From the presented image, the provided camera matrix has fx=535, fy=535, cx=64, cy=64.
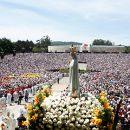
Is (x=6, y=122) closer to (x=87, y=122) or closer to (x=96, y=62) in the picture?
(x=87, y=122)

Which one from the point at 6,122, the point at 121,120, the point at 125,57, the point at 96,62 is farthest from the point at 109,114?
the point at 125,57

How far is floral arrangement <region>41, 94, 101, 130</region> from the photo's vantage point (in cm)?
1321

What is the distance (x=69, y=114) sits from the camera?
13281mm

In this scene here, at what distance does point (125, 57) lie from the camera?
108 meters

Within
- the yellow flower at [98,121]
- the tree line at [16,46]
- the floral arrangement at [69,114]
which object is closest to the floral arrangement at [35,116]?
the floral arrangement at [69,114]

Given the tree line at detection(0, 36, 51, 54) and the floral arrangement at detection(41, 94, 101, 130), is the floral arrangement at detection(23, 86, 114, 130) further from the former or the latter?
the tree line at detection(0, 36, 51, 54)

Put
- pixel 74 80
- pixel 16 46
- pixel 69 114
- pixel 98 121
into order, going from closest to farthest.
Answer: pixel 98 121 < pixel 69 114 < pixel 74 80 < pixel 16 46

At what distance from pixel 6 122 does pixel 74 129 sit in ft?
24.3

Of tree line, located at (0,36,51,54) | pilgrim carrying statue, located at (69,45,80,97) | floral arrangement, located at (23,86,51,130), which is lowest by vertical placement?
tree line, located at (0,36,51,54)

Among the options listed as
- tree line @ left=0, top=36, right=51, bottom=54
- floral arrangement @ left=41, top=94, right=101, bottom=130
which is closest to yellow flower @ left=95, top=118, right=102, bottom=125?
floral arrangement @ left=41, top=94, right=101, bottom=130

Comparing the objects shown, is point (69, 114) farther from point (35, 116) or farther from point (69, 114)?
point (35, 116)

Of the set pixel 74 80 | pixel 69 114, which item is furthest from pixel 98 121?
pixel 74 80

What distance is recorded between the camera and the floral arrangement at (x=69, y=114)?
1321 centimetres

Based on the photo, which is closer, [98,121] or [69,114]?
[98,121]
